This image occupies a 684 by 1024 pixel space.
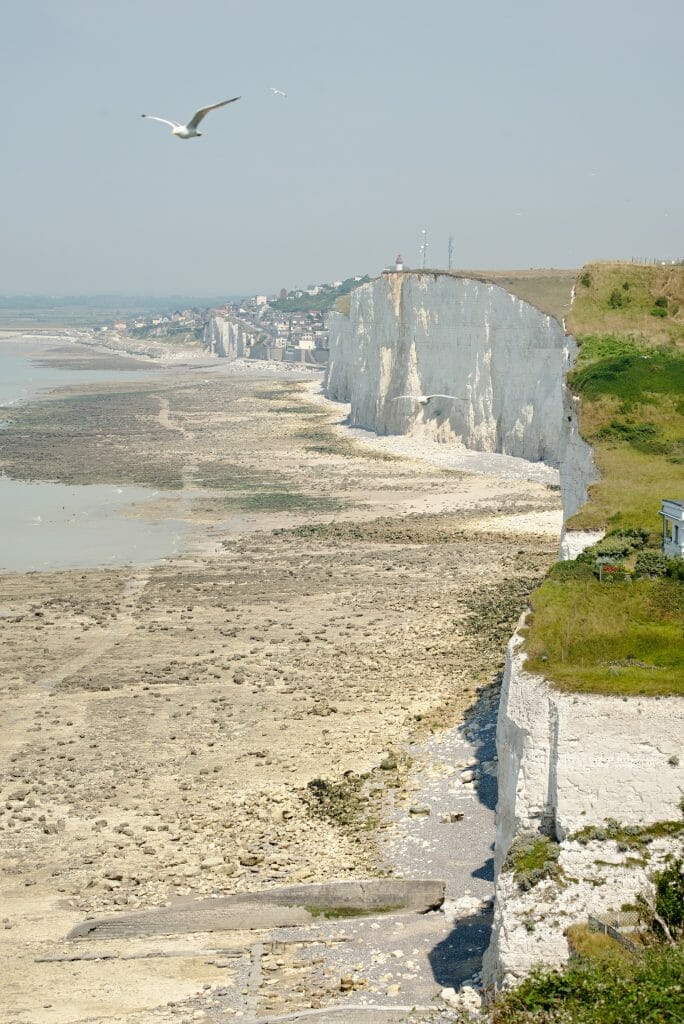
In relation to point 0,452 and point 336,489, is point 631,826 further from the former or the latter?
point 0,452

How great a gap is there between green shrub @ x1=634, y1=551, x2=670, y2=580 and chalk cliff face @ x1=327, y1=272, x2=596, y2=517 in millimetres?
36910

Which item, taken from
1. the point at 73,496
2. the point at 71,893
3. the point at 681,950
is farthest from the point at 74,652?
the point at 73,496

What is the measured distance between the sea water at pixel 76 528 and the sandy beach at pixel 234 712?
1204mm

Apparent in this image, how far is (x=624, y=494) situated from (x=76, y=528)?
1029 inches

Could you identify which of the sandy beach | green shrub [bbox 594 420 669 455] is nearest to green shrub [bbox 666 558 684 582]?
the sandy beach

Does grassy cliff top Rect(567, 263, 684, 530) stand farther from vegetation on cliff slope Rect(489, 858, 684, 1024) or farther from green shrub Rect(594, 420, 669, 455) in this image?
vegetation on cliff slope Rect(489, 858, 684, 1024)

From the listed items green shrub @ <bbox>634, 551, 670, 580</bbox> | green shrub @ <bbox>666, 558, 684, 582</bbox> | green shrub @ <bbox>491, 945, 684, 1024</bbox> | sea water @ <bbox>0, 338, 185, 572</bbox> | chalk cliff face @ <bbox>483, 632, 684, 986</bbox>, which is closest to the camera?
green shrub @ <bbox>491, 945, 684, 1024</bbox>

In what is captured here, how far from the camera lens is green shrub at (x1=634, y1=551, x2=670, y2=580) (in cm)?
1880

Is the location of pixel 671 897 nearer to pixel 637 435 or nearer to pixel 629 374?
pixel 637 435

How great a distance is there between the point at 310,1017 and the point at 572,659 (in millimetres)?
5215

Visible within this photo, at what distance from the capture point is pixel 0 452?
6894 centimetres

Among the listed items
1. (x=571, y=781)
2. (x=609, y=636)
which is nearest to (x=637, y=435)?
(x=609, y=636)

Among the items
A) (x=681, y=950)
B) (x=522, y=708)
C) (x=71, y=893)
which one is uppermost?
(x=522, y=708)

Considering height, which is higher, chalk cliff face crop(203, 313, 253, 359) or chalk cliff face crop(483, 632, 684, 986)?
chalk cliff face crop(203, 313, 253, 359)
